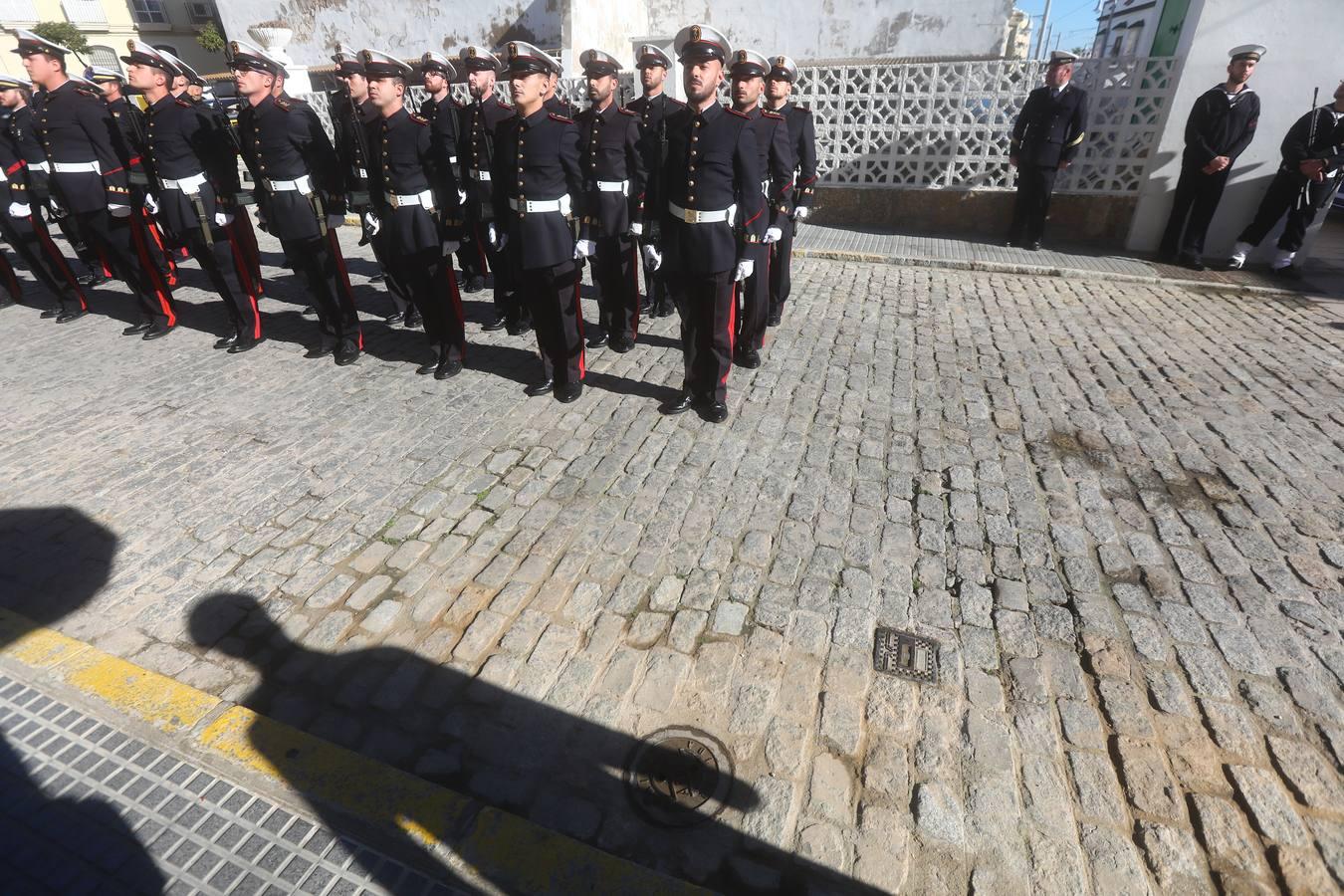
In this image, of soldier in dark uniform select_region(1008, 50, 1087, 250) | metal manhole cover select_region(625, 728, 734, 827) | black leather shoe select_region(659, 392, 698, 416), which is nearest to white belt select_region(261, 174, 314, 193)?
black leather shoe select_region(659, 392, 698, 416)

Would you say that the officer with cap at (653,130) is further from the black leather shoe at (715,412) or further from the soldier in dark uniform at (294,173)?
the soldier in dark uniform at (294,173)

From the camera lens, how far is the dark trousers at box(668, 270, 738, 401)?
4.13 meters

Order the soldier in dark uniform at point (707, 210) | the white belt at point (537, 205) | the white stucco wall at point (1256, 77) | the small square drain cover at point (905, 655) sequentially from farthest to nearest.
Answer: the white stucco wall at point (1256, 77) < the white belt at point (537, 205) < the soldier in dark uniform at point (707, 210) < the small square drain cover at point (905, 655)

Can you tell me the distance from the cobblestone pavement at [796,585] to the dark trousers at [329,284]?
46cm

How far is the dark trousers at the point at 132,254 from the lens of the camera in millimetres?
5699

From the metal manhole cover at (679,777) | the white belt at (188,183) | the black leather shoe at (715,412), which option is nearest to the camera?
the metal manhole cover at (679,777)

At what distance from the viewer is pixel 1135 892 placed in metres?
1.85

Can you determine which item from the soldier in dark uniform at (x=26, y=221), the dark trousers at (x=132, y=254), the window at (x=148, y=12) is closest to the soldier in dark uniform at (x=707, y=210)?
the dark trousers at (x=132, y=254)

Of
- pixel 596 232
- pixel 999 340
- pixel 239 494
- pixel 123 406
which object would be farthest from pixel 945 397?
pixel 123 406

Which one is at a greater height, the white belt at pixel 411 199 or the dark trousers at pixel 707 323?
the white belt at pixel 411 199

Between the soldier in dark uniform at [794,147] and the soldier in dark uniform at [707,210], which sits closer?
the soldier in dark uniform at [707,210]

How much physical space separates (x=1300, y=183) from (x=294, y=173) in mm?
10442

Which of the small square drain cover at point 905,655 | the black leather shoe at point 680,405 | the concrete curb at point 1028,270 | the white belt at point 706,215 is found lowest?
the small square drain cover at point 905,655

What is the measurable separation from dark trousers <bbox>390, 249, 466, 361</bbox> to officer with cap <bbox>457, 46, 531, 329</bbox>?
47cm
